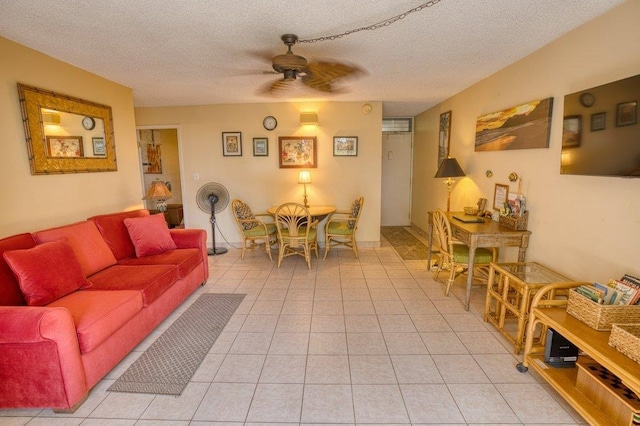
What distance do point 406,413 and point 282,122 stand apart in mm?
4098

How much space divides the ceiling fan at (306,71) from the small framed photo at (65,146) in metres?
2.04

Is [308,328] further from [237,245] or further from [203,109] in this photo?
[203,109]

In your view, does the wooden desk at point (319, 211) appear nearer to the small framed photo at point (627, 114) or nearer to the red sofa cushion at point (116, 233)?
the red sofa cushion at point (116, 233)

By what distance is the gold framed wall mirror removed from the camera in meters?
2.48

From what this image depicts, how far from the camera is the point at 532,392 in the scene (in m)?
1.81

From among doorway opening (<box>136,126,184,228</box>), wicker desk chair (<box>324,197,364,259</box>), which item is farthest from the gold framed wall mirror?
doorway opening (<box>136,126,184,228</box>)

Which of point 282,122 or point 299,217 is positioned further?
point 282,122

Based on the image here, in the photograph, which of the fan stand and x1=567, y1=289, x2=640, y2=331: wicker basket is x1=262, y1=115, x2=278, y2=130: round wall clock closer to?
the fan stand

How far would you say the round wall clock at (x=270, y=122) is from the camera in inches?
186

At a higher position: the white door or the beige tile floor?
the white door

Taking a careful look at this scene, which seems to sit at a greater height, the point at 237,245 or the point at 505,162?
the point at 505,162

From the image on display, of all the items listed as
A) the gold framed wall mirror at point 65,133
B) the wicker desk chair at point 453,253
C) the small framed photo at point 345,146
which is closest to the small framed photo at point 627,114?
the wicker desk chair at point 453,253

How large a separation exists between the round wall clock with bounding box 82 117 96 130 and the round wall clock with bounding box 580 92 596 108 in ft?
13.9

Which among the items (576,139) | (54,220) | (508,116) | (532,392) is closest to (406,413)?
(532,392)
